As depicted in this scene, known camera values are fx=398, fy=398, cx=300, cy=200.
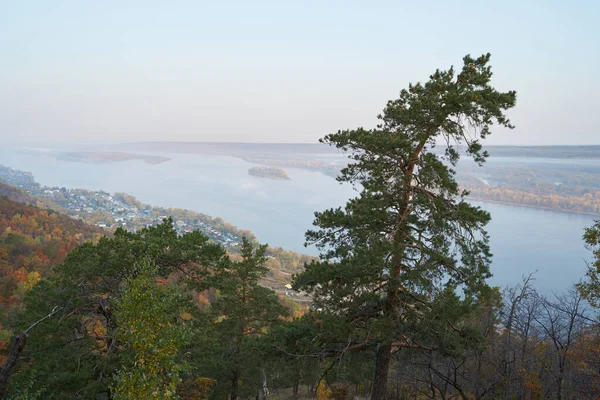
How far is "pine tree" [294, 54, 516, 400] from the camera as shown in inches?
301

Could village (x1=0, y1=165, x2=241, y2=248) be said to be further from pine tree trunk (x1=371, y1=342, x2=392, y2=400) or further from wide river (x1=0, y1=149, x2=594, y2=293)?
pine tree trunk (x1=371, y1=342, x2=392, y2=400)

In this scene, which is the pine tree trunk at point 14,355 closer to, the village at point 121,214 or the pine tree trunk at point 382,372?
the pine tree trunk at point 382,372

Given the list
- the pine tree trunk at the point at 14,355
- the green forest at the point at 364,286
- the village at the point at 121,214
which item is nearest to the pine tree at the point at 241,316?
the green forest at the point at 364,286

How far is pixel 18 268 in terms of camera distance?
37.8 m

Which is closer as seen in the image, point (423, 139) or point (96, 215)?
point (423, 139)

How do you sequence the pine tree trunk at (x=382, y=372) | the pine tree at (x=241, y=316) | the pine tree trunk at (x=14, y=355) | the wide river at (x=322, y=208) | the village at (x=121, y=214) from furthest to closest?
the village at (x=121, y=214) → the wide river at (x=322, y=208) → the pine tree at (x=241, y=316) → the pine tree trunk at (x=382, y=372) → the pine tree trunk at (x=14, y=355)

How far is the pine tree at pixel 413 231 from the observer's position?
25.1ft

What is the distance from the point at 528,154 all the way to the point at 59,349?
104 meters

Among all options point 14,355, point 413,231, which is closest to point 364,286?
point 413,231

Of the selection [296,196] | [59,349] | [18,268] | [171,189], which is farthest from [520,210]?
[171,189]

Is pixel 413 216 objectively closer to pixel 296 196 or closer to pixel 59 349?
pixel 59 349

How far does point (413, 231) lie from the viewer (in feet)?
27.5

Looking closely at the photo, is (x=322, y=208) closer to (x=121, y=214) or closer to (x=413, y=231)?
(x=121, y=214)

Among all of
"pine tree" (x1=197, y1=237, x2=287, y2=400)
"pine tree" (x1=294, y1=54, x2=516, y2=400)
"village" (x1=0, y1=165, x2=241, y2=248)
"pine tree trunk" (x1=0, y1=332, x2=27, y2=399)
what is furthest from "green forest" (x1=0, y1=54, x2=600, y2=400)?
"village" (x1=0, y1=165, x2=241, y2=248)
